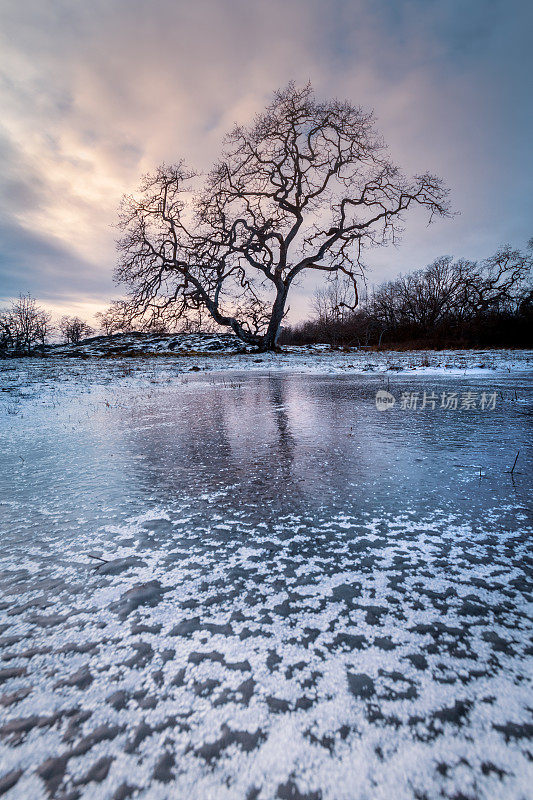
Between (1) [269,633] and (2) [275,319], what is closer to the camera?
(1) [269,633]

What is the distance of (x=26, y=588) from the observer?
3.18ft

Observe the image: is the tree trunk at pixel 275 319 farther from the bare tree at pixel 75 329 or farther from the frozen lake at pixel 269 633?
the bare tree at pixel 75 329

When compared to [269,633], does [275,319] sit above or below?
above

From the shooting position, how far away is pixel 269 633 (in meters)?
0.78

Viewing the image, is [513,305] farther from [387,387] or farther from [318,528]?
[318,528]

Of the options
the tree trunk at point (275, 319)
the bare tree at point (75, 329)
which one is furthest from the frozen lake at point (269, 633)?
the bare tree at point (75, 329)

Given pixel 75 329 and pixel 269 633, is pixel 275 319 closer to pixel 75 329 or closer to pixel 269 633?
pixel 269 633

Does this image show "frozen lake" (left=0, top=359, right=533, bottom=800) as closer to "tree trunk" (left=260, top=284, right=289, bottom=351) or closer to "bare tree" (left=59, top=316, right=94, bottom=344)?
"tree trunk" (left=260, top=284, right=289, bottom=351)

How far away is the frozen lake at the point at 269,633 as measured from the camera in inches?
20.7

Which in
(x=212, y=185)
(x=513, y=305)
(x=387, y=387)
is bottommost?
(x=387, y=387)

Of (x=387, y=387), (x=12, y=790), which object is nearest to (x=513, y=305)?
(x=387, y=387)

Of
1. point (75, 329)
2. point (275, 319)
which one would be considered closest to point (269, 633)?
point (275, 319)

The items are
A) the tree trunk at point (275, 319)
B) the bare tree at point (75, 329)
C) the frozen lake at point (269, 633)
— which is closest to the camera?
the frozen lake at point (269, 633)

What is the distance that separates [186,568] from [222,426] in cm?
206
